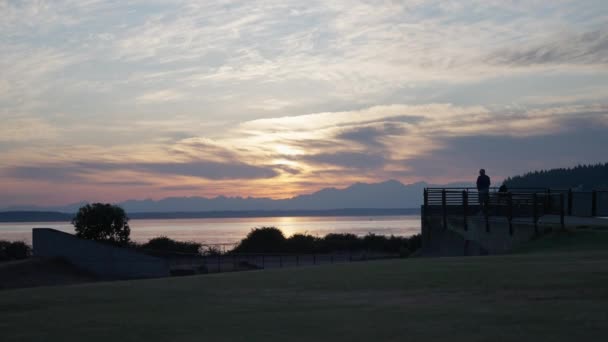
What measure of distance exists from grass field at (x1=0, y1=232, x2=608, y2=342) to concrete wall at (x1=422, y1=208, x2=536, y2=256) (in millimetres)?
11549

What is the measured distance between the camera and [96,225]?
138 feet

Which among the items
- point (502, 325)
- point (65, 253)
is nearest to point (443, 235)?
point (65, 253)

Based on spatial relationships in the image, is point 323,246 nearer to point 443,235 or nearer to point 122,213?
point 122,213

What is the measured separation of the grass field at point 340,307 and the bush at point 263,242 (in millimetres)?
36761

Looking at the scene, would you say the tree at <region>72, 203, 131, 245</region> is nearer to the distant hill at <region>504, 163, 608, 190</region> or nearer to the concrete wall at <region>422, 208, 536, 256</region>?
the concrete wall at <region>422, 208, 536, 256</region>

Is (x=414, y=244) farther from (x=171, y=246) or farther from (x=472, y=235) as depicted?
(x=472, y=235)

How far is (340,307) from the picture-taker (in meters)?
8.89

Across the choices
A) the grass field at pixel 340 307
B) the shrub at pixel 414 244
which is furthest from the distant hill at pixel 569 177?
the grass field at pixel 340 307

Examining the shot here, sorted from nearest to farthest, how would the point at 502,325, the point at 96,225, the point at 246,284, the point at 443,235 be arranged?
the point at 502,325, the point at 246,284, the point at 443,235, the point at 96,225

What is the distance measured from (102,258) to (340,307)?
85.2 ft

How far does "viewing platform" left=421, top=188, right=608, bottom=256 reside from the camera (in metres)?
24.4

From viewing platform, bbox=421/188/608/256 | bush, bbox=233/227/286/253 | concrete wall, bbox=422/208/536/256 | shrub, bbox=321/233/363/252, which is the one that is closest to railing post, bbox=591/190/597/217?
viewing platform, bbox=421/188/608/256

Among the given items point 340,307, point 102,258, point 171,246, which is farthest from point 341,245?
point 340,307

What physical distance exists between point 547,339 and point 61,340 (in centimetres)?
490
